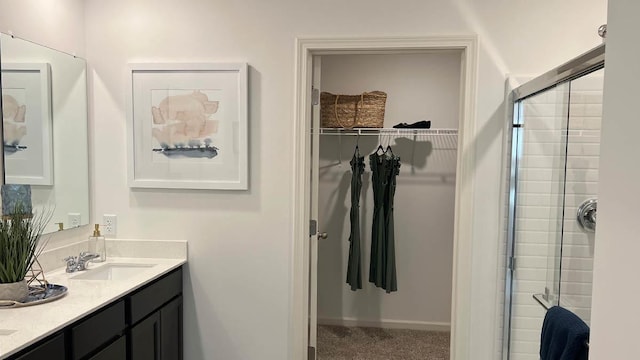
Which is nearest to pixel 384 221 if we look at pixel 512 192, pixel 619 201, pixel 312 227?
pixel 312 227

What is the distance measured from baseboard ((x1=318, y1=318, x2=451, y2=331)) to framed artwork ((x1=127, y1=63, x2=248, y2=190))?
6.37 feet

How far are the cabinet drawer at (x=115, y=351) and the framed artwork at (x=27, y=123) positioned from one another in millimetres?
901

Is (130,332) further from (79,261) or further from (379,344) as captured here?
(379,344)

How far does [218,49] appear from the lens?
243 centimetres

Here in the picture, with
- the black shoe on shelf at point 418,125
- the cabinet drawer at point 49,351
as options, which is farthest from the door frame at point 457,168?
the cabinet drawer at point 49,351

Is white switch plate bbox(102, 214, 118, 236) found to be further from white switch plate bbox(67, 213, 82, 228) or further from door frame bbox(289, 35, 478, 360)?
door frame bbox(289, 35, 478, 360)

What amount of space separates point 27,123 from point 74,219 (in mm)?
578

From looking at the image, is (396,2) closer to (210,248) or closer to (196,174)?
(196,174)

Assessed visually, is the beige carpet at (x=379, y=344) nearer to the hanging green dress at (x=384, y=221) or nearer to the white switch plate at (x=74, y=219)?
the hanging green dress at (x=384, y=221)

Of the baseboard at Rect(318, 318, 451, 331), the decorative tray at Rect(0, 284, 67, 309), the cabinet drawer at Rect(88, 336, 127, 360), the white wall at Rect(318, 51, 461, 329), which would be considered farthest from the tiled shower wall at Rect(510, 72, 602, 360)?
the decorative tray at Rect(0, 284, 67, 309)

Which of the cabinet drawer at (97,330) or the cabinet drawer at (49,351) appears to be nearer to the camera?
the cabinet drawer at (49,351)

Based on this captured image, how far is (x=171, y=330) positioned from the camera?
238cm

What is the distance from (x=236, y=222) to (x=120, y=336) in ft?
2.70

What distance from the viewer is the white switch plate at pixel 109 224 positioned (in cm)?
253
